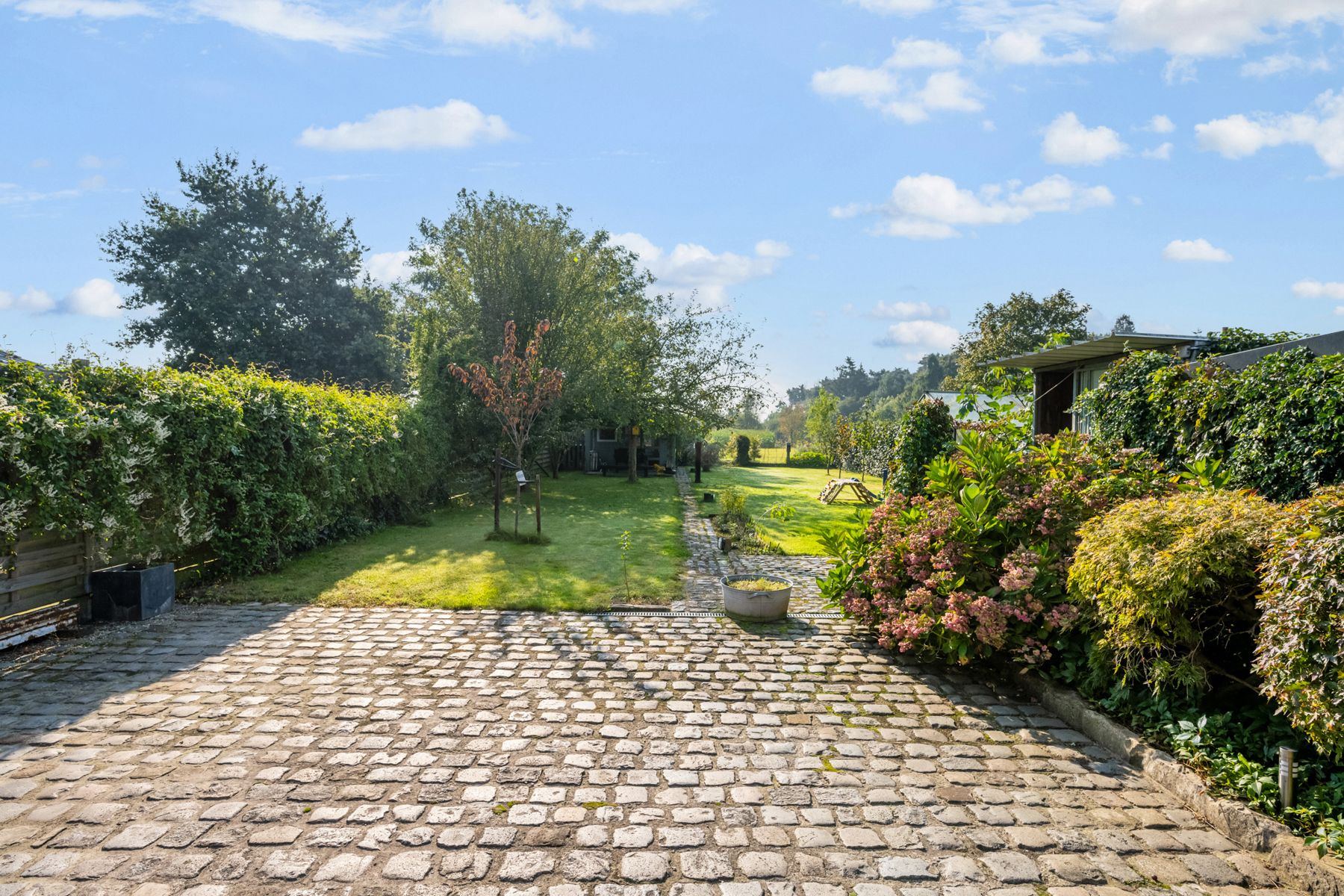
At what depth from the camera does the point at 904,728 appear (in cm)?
451

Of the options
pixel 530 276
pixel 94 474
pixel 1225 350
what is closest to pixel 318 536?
pixel 94 474

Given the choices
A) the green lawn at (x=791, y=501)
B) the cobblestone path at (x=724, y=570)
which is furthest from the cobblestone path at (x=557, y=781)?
the green lawn at (x=791, y=501)

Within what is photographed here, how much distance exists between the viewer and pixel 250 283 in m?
30.5

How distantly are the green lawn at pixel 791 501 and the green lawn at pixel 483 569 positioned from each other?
199cm

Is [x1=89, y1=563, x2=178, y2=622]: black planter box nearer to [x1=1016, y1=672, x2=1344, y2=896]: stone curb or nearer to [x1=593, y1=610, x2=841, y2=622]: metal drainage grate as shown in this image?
[x1=593, y1=610, x2=841, y2=622]: metal drainage grate

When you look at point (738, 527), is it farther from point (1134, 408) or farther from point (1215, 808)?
point (1215, 808)

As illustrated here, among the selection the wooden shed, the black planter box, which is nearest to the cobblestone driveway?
the wooden shed

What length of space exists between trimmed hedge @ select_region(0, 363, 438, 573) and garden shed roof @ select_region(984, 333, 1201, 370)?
939 centimetres

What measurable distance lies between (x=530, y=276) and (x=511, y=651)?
43.2 feet

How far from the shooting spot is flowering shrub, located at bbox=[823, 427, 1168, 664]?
5172 millimetres

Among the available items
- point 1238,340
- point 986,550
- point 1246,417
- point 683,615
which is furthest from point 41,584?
point 1238,340

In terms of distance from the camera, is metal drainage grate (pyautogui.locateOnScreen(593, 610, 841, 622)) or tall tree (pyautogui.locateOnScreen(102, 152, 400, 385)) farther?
tall tree (pyautogui.locateOnScreen(102, 152, 400, 385))

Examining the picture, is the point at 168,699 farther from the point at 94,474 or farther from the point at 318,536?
the point at 318,536

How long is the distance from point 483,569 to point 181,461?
3592 mm
